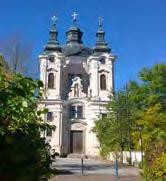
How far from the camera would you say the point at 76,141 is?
183 ft

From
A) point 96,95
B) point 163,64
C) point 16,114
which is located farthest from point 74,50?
point 16,114

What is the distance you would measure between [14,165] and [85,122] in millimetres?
54175

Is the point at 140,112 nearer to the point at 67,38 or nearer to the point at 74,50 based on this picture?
the point at 74,50

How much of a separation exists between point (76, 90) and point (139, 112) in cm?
1928

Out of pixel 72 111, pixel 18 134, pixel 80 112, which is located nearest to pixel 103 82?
pixel 80 112

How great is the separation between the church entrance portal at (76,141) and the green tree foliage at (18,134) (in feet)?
164

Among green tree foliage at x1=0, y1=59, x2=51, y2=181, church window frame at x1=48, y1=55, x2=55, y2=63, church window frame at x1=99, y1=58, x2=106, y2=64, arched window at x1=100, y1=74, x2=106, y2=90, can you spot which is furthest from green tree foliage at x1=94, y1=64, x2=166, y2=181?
green tree foliage at x1=0, y1=59, x2=51, y2=181

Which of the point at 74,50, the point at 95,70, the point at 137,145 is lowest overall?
the point at 137,145

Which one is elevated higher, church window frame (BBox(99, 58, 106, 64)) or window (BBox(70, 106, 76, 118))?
church window frame (BBox(99, 58, 106, 64))

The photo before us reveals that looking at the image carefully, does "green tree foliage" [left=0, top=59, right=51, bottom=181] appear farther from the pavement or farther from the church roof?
the church roof

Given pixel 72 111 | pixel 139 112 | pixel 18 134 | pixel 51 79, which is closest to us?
pixel 18 134

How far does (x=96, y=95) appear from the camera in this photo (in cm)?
5609

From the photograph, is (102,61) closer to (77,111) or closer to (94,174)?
(77,111)

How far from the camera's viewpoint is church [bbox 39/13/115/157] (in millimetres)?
54619
